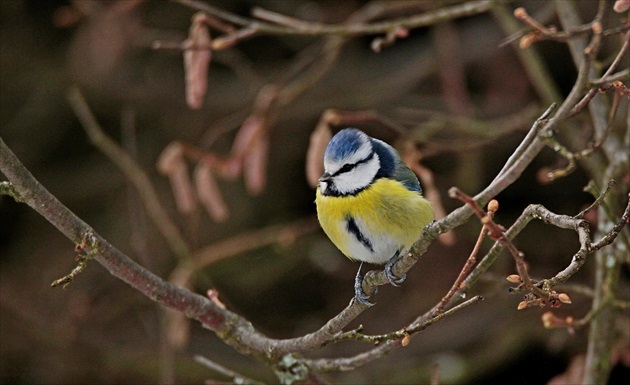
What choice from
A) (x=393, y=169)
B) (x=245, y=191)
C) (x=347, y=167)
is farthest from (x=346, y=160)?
(x=245, y=191)

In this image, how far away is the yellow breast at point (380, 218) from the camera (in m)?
1.59

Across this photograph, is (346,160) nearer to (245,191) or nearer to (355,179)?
(355,179)

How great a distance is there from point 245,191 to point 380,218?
1671mm

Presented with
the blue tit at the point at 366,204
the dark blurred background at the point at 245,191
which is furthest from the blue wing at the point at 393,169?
the dark blurred background at the point at 245,191

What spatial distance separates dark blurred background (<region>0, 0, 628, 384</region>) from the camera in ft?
9.30

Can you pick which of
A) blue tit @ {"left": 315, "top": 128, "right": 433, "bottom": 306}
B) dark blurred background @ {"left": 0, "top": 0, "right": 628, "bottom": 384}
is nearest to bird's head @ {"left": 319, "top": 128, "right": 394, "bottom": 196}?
blue tit @ {"left": 315, "top": 128, "right": 433, "bottom": 306}

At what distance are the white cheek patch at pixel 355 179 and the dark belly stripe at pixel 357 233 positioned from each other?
69mm

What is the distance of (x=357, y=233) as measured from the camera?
5.31 ft

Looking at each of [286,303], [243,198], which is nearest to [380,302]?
[286,303]

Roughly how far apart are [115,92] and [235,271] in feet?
2.74

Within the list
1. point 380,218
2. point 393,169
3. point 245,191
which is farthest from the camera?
point 245,191

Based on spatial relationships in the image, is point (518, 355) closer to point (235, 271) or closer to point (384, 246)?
point (235, 271)

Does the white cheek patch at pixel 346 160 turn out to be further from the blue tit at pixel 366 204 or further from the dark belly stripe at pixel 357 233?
the dark belly stripe at pixel 357 233

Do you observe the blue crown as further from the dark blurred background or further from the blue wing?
the dark blurred background
